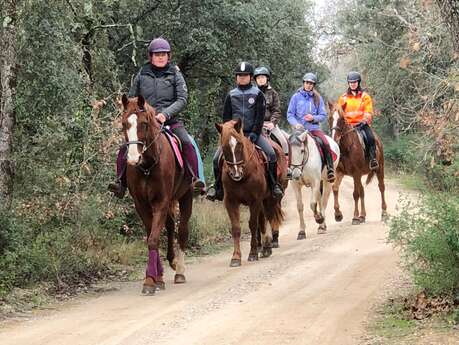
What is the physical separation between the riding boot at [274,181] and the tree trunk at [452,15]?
232 inches

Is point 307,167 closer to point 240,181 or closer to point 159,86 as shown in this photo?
point 240,181

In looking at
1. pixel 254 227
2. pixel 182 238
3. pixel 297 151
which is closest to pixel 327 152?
pixel 297 151

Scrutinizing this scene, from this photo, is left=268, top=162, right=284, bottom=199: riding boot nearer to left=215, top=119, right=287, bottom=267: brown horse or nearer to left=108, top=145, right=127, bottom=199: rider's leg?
left=215, top=119, right=287, bottom=267: brown horse

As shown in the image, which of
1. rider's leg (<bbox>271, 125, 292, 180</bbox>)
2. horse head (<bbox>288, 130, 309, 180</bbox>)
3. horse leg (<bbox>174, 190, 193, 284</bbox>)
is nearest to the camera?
horse leg (<bbox>174, 190, 193, 284</bbox>)

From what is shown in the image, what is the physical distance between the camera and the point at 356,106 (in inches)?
695

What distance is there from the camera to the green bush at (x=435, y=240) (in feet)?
25.2

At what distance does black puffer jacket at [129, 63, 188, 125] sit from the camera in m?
10.8

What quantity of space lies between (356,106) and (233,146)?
688cm

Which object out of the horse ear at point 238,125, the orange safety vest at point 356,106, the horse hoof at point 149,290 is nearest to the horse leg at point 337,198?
the orange safety vest at point 356,106

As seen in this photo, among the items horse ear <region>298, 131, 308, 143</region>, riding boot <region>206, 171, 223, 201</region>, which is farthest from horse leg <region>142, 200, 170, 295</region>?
horse ear <region>298, 131, 308, 143</region>

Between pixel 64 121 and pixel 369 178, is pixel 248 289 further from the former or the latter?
pixel 369 178

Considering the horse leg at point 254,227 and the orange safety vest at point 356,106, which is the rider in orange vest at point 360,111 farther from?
the horse leg at point 254,227

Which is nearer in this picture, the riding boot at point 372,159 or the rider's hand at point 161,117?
the rider's hand at point 161,117

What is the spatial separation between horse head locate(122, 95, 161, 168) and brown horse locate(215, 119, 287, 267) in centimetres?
207
